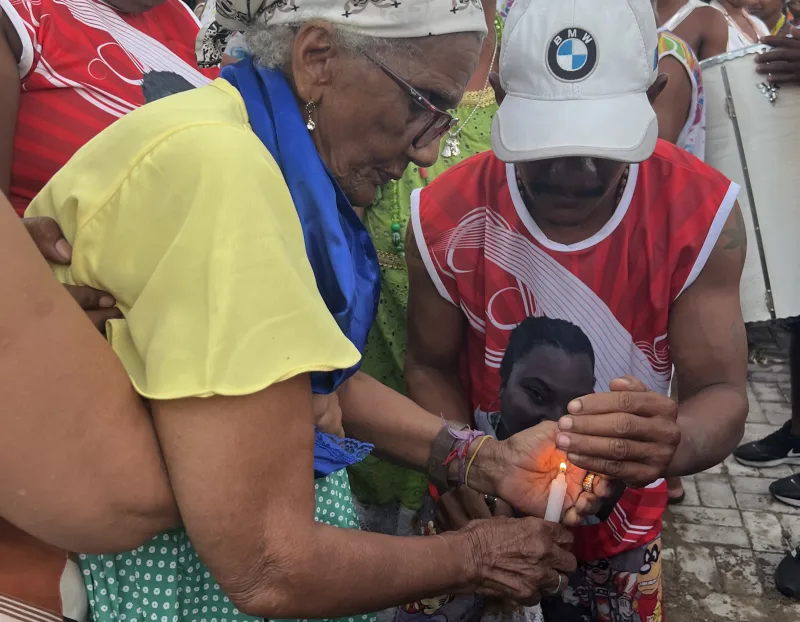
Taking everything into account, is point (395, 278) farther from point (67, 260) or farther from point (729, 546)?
point (729, 546)

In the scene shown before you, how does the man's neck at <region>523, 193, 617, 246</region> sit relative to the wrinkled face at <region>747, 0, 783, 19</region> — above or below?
below

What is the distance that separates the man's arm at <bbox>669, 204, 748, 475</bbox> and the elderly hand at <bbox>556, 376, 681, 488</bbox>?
5.9 inches

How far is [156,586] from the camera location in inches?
54.9

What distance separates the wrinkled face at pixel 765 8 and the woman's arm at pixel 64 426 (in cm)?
657

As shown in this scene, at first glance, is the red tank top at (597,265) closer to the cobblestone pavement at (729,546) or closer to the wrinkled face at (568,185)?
the wrinkled face at (568,185)

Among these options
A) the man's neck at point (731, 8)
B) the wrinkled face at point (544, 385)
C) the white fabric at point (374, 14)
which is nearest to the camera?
the white fabric at point (374, 14)

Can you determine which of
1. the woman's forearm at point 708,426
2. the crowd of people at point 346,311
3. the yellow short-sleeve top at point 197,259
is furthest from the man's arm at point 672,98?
the yellow short-sleeve top at point 197,259

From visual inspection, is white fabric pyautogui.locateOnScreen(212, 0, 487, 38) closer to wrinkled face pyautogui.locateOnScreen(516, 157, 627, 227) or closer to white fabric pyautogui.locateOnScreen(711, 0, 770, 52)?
wrinkled face pyautogui.locateOnScreen(516, 157, 627, 227)

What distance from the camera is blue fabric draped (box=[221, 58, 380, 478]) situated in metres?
1.37

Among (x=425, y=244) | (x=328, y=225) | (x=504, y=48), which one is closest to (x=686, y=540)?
(x=425, y=244)

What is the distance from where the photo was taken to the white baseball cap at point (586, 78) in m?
1.85

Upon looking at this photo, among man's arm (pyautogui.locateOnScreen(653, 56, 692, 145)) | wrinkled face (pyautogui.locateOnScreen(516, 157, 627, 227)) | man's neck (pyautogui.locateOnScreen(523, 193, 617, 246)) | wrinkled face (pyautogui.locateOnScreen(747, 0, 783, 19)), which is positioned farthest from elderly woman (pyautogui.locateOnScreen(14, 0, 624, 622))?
wrinkled face (pyautogui.locateOnScreen(747, 0, 783, 19))

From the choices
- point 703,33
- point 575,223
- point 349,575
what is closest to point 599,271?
point 575,223

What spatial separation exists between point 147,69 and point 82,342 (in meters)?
1.50
